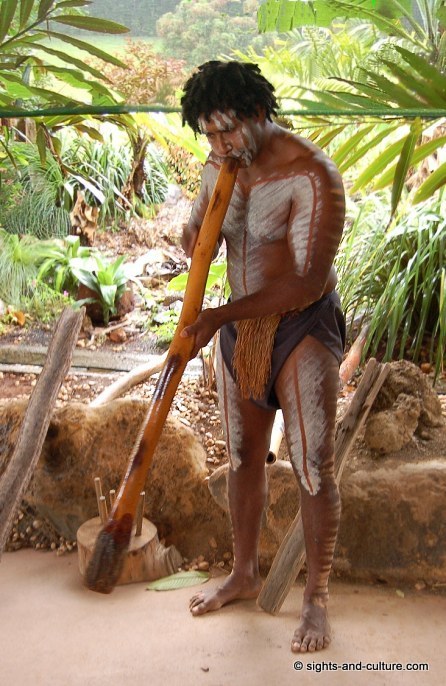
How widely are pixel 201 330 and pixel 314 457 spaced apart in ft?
1.94

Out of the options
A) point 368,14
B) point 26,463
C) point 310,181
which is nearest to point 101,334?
point 26,463

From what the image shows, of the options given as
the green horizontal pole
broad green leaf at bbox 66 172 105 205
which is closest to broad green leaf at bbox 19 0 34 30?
the green horizontal pole

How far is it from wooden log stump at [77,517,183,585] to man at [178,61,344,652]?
13.0 inches

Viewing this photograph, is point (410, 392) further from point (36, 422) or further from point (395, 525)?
point (36, 422)

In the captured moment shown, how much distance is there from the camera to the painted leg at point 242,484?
2.26m

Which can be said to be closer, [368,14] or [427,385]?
[368,14]

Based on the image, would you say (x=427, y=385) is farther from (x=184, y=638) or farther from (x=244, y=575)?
Answer: (x=184, y=638)

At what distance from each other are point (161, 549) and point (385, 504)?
0.84 meters

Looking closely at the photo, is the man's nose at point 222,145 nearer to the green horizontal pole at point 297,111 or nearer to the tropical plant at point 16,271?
the green horizontal pole at point 297,111

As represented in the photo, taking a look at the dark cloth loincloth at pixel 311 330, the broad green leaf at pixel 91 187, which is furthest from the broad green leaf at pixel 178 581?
the broad green leaf at pixel 91 187

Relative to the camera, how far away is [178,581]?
2758 millimetres

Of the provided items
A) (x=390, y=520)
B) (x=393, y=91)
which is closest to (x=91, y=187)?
(x=390, y=520)

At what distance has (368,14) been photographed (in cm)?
149

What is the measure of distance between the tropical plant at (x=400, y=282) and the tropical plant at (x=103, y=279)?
1.37 meters
